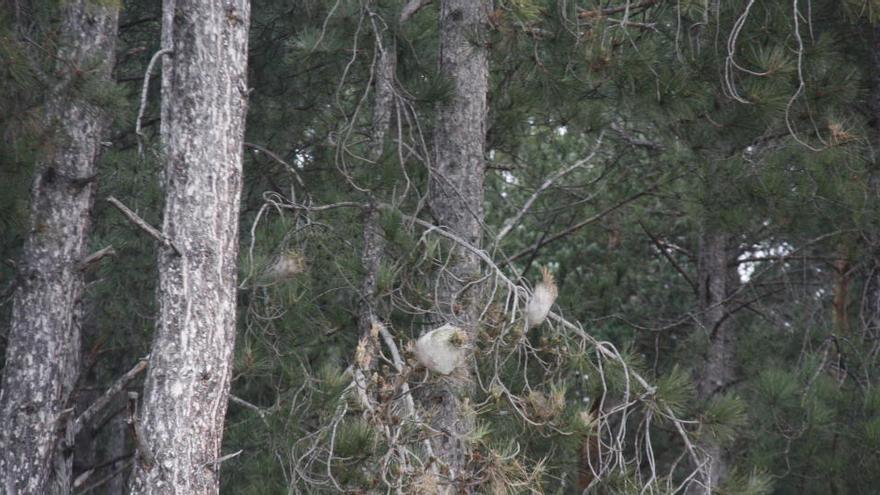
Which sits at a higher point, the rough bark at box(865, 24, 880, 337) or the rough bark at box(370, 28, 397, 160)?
the rough bark at box(370, 28, 397, 160)

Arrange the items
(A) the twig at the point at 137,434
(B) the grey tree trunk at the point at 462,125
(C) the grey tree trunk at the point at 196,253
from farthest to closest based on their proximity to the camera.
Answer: (B) the grey tree trunk at the point at 462,125, (C) the grey tree trunk at the point at 196,253, (A) the twig at the point at 137,434

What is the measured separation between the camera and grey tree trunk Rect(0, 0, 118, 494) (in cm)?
580

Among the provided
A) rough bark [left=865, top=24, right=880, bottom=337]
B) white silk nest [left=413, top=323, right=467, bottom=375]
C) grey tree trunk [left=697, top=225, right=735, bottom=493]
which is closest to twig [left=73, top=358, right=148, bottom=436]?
white silk nest [left=413, top=323, right=467, bottom=375]

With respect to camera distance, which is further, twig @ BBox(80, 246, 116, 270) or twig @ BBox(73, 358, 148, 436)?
twig @ BBox(80, 246, 116, 270)

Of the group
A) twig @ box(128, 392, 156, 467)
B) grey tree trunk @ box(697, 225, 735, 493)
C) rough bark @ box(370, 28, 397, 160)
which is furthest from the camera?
grey tree trunk @ box(697, 225, 735, 493)

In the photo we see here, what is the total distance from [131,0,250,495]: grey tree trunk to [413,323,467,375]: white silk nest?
776 millimetres

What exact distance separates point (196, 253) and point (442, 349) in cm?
98

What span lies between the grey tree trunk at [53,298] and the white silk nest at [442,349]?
2.56m

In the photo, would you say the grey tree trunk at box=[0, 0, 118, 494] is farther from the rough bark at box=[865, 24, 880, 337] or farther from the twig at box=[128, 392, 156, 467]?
the rough bark at box=[865, 24, 880, 337]

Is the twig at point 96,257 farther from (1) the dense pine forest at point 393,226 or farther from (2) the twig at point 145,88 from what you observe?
(2) the twig at point 145,88

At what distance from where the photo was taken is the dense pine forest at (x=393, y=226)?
4.28 meters

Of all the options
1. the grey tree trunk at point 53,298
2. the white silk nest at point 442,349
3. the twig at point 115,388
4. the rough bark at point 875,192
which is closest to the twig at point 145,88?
the twig at point 115,388

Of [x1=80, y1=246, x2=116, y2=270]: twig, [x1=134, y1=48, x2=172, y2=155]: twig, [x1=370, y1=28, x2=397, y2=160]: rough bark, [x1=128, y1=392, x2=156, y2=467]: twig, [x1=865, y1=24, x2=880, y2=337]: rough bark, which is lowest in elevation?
[x1=865, y1=24, x2=880, y2=337]: rough bark

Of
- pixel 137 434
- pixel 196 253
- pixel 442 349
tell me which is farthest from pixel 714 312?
pixel 137 434
